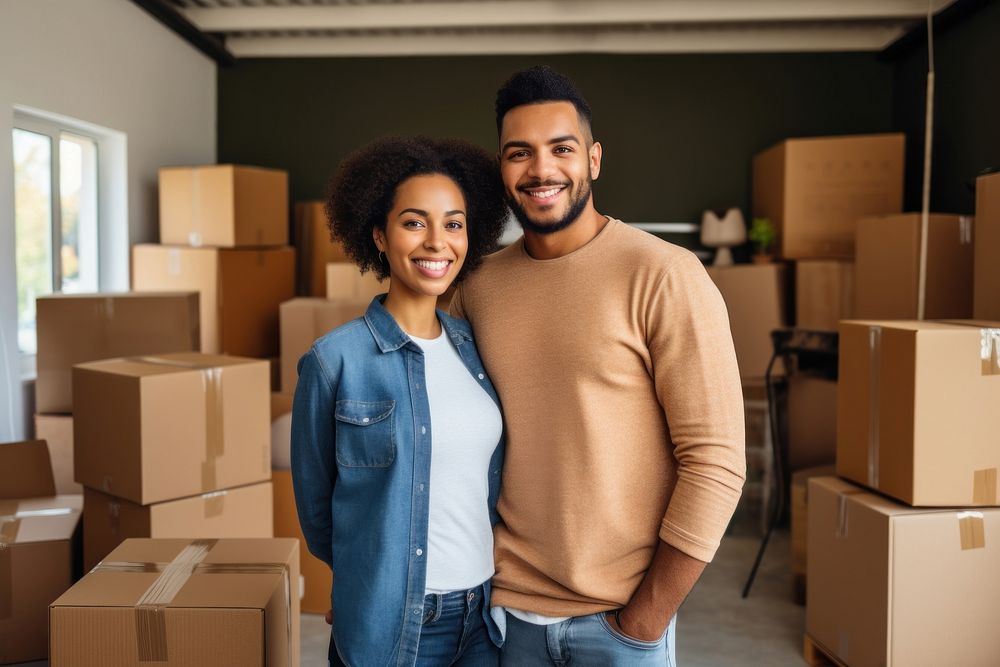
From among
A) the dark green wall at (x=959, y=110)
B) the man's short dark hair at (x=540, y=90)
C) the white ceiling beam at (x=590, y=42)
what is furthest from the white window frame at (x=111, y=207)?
the dark green wall at (x=959, y=110)

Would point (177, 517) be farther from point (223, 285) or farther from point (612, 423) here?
point (223, 285)

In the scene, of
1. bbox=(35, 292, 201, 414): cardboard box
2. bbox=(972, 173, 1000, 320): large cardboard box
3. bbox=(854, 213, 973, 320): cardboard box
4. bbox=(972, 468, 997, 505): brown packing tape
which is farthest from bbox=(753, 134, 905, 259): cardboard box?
bbox=(35, 292, 201, 414): cardboard box

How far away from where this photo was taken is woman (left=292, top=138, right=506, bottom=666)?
1302 mm

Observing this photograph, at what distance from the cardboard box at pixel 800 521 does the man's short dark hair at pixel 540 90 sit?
2.36 metres

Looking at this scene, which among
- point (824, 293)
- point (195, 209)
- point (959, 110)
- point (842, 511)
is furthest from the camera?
point (824, 293)

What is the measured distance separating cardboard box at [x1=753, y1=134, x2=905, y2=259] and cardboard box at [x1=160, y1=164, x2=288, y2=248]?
2.99m

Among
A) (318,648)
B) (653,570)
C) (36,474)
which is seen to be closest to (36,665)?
(36,474)

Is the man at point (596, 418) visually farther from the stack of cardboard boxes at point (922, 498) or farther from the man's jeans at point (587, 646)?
the stack of cardboard boxes at point (922, 498)

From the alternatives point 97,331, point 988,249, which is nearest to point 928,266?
point 988,249

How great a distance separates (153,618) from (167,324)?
2.05 m

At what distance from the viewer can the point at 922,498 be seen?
230 centimetres

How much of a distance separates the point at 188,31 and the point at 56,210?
1.59m

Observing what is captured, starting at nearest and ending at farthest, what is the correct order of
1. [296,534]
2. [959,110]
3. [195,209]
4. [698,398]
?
1. [698,398]
2. [296,534]
3. [959,110]
4. [195,209]

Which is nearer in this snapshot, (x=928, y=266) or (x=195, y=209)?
(x=928, y=266)
